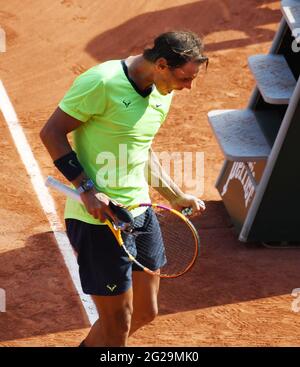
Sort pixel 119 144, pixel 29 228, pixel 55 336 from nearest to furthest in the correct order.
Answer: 1. pixel 119 144
2. pixel 55 336
3. pixel 29 228

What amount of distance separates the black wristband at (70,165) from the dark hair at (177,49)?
0.74m

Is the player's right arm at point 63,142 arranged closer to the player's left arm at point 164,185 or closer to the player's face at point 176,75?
the player's face at point 176,75

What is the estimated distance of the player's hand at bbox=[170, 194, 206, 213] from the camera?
654cm

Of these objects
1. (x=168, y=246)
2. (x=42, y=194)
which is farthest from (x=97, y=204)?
(x=42, y=194)

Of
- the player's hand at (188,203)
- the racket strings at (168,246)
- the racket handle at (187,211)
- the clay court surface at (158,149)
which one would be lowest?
the clay court surface at (158,149)

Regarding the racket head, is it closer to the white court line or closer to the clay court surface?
the clay court surface

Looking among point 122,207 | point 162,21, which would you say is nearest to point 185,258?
point 122,207

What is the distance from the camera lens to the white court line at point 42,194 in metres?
7.75

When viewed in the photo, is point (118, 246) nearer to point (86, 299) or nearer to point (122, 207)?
point (122, 207)

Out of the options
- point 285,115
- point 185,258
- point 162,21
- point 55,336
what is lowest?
point 162,21

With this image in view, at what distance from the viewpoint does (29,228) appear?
8.60 m

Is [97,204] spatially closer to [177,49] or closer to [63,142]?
[63,142]

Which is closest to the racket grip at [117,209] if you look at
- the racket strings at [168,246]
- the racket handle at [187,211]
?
the racket strings at [168,246]

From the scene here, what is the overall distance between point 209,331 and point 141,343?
1.78 feet
